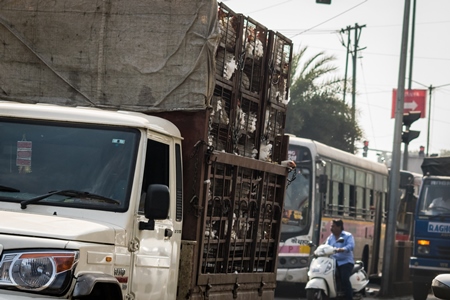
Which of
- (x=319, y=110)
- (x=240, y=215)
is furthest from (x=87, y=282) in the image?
(x=319, y=110)

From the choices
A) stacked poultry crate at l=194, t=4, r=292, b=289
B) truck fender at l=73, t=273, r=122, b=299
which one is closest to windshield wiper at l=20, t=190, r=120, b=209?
truck fender at l=73, t=273, r=122, b=299

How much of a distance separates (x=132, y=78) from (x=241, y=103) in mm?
1346

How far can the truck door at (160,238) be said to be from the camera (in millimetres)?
7504

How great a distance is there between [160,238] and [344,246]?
32.7 ft

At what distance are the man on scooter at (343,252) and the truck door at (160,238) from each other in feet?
30.5

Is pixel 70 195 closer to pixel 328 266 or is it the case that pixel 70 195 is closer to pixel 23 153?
pixel 23 153

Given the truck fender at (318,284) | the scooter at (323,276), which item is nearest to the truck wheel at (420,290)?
the scooter at (323,276)

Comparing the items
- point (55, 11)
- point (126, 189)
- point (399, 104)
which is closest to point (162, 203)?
point (126, 189)

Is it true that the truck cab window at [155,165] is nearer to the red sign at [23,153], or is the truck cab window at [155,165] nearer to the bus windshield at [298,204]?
the red sign at [23,153]

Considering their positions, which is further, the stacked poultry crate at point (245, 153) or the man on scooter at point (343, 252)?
the man on scooter at point (343, 252)

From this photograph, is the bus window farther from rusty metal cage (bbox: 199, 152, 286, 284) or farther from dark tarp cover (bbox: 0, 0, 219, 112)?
dark tarp cover (bbox: 0, 0, 219, 112)

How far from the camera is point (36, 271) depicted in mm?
6199

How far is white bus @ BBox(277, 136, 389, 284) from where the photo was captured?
70.4 feet

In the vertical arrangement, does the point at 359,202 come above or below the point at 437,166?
below
